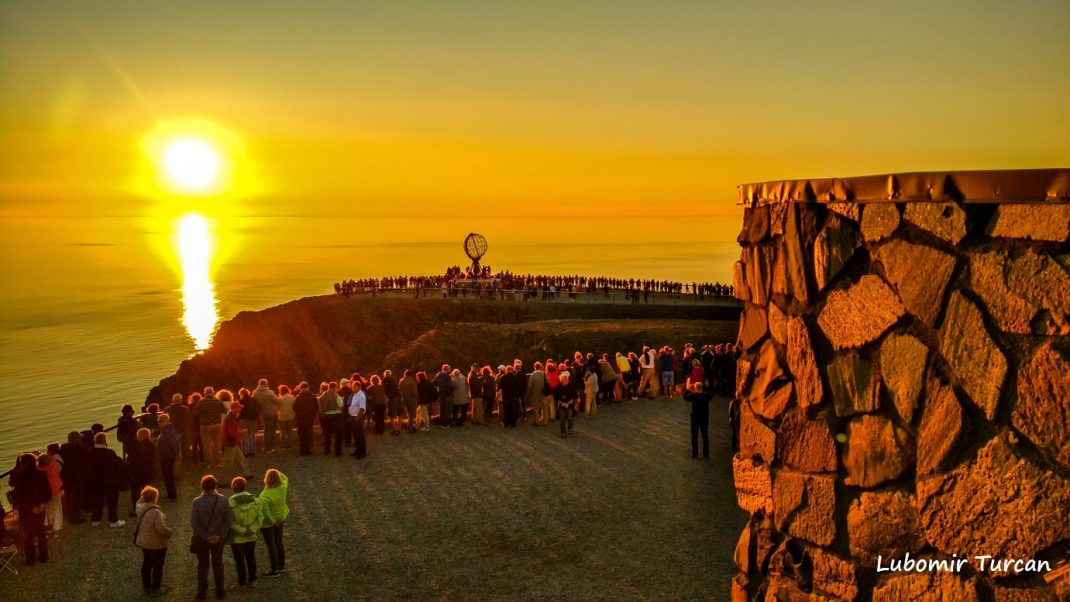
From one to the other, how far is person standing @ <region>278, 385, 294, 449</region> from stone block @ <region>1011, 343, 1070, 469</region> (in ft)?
48.1

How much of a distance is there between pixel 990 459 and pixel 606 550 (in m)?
7.94

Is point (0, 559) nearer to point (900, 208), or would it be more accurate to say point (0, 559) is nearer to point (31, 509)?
point (31, 509)

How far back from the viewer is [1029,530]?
12.4 feet

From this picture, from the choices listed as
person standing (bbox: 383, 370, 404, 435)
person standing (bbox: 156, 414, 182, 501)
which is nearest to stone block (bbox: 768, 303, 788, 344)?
person standing (bbox: 156, 414, 182, 501)

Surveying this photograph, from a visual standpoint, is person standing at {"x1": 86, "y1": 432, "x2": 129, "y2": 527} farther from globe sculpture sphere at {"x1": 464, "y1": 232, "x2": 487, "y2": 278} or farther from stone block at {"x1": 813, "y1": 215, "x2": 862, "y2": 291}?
globe sculpture sphere at {"x1": 464, "y1": 232, "x2": 487, "y2": 278}

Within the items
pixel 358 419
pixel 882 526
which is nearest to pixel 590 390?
pixel 358 419

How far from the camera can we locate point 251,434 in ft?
52.9

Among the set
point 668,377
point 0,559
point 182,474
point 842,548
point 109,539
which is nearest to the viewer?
point 842,548

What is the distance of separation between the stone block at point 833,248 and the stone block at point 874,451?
0.82 m

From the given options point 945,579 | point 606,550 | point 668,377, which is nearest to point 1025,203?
point 945,579

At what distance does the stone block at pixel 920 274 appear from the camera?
4039 millimetres

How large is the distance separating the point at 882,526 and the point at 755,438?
102 centimetres

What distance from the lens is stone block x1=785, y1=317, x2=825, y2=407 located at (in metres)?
4.68

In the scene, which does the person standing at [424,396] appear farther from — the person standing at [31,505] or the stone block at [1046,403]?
the stone block at [1046,403]
